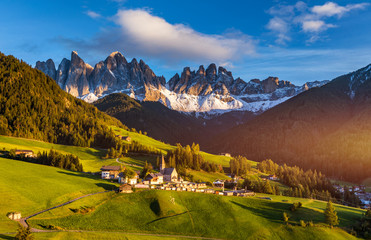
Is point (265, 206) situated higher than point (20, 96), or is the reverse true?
point (20, 96)

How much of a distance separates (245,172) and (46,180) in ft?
398

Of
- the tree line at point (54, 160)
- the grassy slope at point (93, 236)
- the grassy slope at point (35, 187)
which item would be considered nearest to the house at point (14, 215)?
the grassy slope at point (35, 187)

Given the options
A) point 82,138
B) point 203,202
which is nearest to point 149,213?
point 203,202

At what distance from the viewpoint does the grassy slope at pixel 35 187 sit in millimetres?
67750

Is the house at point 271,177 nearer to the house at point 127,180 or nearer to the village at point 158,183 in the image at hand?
the village at point 158,183

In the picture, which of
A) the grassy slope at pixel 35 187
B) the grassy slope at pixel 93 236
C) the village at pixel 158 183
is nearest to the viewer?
the grassy slope at pixel 93 236

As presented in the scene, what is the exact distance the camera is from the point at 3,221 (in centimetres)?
5941

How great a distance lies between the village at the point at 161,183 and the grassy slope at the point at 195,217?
8.15 meters

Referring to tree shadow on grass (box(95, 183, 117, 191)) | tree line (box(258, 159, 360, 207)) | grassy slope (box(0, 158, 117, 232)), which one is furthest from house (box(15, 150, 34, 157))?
tree line (box(258, 159, 360, 207))

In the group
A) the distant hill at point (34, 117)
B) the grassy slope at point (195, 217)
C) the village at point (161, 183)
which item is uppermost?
the distant hill at point (34, 117)

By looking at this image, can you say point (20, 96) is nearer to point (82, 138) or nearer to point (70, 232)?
point (82, 138)

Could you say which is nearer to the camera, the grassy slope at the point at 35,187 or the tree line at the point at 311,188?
the grassy slope at the point at 35,187

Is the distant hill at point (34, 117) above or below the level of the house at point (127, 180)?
above

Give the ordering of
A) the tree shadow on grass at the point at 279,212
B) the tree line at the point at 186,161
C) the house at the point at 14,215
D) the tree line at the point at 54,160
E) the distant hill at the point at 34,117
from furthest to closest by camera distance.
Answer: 1. the distant hill at the point at 34,117
2. the tree line at the point at 186,161
3. the tree line at the point at 54,160
4. the tree shadow on grass at the point at 279,212
5. the house at the point at 14,215
